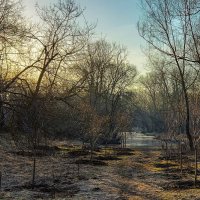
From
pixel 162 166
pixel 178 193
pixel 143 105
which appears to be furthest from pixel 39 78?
pixel 143 105

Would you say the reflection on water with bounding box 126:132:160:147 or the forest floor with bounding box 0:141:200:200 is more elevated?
the reflection on water with bounding box 126:132:160:147

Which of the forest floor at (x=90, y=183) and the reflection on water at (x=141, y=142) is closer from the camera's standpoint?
the forest floor at (x=90, y=183)

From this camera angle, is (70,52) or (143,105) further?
(143,105)

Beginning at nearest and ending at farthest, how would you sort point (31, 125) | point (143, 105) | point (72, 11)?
1. point (31, 125)
2. point (72, 11)
3. point (143, 105)

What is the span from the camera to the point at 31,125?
13930 millimetres

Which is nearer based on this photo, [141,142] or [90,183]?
[90,183]

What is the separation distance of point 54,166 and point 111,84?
32869 mm

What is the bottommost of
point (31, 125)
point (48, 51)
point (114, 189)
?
point (114, 189)

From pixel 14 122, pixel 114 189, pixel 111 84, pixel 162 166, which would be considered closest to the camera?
pixel 114 189

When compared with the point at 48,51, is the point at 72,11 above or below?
above

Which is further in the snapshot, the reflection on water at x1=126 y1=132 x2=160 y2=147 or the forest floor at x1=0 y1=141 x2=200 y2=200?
the reflection on water at x1=126 y1=132 x2=160 y2=147

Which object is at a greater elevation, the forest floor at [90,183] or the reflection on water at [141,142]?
the reflection on water at [141,142]

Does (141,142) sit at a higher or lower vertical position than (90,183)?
higher

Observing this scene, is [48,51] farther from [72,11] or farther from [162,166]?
[162,166]
